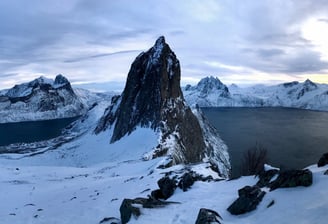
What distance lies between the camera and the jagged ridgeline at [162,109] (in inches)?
3376

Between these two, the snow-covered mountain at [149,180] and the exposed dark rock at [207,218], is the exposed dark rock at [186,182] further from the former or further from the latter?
the exposed dark rock at [207,218]

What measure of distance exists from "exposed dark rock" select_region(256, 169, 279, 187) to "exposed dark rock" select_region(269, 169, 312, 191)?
Answer: 8.42ft

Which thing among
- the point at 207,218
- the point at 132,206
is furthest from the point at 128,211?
the point at 207,218

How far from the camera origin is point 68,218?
80.1 feet

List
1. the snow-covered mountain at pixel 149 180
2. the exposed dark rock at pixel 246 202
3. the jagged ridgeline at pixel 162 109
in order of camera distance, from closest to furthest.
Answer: the snow-covered mountain at pixel 149 180, the exposed dark rock at pixel 246 202, the jagged ridgeline at pixel 162 109

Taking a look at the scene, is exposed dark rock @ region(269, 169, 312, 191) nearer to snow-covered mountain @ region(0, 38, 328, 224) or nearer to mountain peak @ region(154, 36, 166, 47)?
snow-covered mountain @ region(0, 38, 328, 224)

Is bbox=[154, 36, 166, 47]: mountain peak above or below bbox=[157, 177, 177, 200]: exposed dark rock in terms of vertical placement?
above

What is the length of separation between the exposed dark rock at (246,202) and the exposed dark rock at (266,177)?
3.27 meters

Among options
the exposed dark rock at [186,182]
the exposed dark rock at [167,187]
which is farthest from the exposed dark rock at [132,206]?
the exposed dark rock at [186,182]

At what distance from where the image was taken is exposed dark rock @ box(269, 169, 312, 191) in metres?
18.6

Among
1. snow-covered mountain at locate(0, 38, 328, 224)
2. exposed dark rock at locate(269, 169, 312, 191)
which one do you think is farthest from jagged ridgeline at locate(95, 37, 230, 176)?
exposed dark rock at locate(269, 169, 312, 191)

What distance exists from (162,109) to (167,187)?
61414mm

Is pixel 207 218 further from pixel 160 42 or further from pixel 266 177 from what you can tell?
pixel 160 42

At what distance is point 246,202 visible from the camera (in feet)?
61.5
